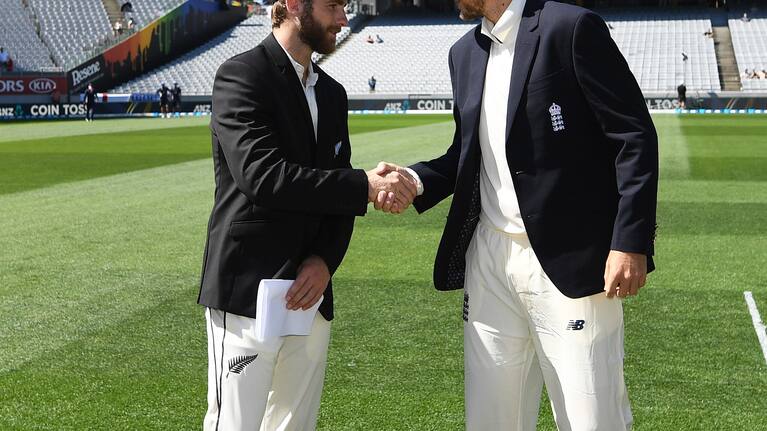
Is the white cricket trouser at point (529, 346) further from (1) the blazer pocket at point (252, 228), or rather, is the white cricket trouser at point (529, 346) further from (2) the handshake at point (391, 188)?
(1) the blazer pocket at point (252, 228)

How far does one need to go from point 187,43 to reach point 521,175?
57034 millimetres

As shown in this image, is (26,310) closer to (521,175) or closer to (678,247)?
(521,175)

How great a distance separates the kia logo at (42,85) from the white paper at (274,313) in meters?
43.1

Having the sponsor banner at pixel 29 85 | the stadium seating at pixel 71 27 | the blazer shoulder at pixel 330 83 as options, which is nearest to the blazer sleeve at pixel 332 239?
the blazer shoulder at pixel 330 83

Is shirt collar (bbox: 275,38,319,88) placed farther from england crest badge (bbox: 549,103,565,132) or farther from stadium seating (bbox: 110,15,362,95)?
stadium seating (bbox: 110,15,362,95)

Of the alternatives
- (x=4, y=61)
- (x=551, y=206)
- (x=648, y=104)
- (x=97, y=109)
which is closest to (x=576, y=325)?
(x=551, y=206)

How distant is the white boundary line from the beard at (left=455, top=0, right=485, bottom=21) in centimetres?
357

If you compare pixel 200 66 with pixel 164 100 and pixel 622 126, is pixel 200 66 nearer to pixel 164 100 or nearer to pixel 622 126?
pixel 164 100

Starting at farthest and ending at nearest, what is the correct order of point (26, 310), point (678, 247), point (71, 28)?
point (71, 28), point (678, 247), point (26, 310)

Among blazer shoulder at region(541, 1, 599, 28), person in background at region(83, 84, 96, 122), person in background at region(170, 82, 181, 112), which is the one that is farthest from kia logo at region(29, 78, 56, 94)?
blazer shoulder at region(541, 1, 599, 28)

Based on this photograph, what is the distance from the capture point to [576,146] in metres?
3.20

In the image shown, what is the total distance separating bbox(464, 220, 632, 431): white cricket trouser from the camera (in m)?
3.21

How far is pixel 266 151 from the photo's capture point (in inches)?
116

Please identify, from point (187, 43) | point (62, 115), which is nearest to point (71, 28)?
point (187, 43)
